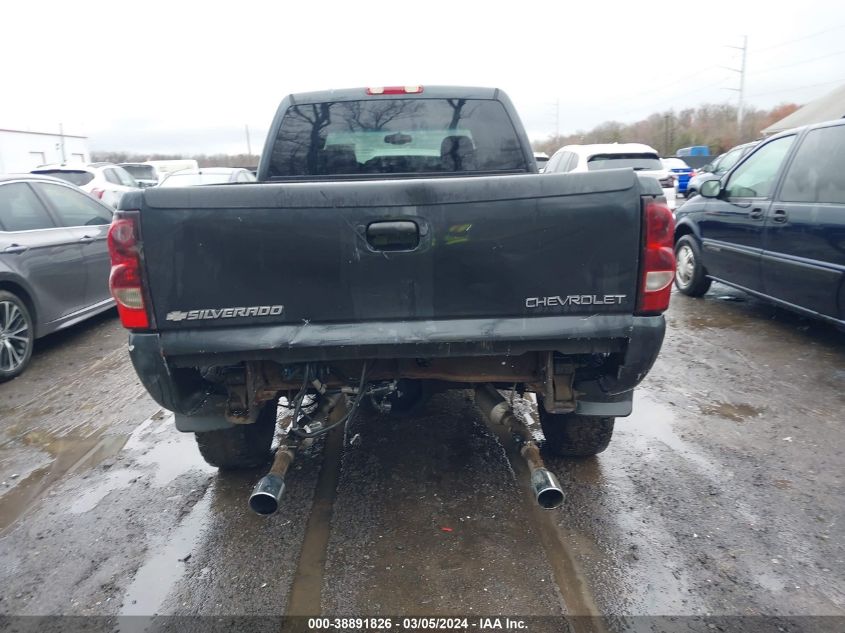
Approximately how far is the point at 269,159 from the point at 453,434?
7.58ft

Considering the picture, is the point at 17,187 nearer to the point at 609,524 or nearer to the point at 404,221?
the point at 404,221

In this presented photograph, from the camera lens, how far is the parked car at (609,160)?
9.63 metres

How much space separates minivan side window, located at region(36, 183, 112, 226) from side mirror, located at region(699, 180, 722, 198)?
6970 mm

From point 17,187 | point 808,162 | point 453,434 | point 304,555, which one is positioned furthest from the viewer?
point 17,187

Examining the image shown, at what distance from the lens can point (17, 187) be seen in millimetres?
5844

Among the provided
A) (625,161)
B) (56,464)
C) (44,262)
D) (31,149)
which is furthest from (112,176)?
(31,149)

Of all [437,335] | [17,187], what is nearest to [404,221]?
[437,335]

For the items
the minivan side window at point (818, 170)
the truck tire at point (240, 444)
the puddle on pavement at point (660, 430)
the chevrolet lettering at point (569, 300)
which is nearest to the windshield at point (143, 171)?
the truck tire at point (240, 444)

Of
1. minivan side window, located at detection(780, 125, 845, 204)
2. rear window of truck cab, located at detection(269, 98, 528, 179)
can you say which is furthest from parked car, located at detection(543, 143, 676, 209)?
rear window of truck cab, located at detection(269, 98, 528, 179)

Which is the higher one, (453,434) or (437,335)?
(437,335)

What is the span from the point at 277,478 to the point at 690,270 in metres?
6.78

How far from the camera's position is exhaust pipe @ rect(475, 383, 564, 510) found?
2.48m

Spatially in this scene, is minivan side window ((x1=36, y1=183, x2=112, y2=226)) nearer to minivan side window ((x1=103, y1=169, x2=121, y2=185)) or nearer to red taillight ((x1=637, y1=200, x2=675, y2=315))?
red taillight ((x1=637, y1=200, x2=675, y2=315))

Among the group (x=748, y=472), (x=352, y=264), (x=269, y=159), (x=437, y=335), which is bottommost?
(x=748, y=472)
